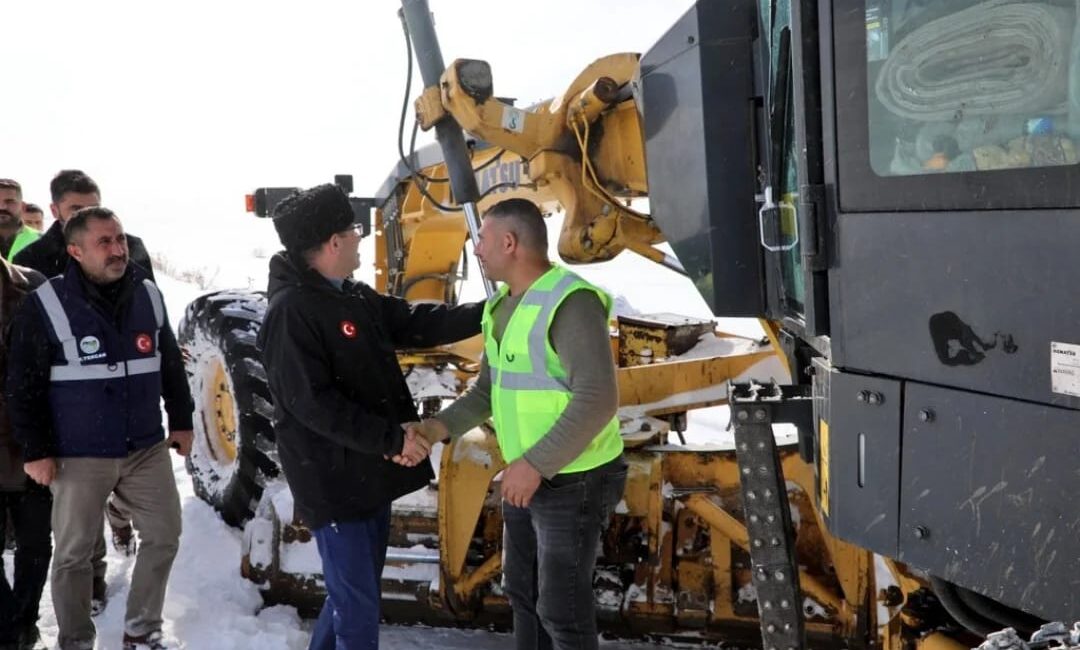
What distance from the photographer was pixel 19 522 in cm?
422

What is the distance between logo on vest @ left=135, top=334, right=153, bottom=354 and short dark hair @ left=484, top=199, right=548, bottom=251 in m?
1.70

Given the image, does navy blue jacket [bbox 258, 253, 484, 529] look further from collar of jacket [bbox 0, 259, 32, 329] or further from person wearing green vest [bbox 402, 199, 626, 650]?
collar of jacket [bbox 0, 259, 32, 329]

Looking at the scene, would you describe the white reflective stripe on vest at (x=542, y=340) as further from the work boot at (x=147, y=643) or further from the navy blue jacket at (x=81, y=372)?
the work boot at (x=147, y=643)

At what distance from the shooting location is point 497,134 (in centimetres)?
454

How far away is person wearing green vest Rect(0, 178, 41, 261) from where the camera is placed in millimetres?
5914

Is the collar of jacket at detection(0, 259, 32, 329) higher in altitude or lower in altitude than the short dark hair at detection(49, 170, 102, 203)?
lower

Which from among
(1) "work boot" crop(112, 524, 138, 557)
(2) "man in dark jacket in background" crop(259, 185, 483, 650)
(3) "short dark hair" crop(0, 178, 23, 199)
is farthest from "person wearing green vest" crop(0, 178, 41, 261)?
(2) "man in dark jacket in background" crop(259, 185, 483, 650)

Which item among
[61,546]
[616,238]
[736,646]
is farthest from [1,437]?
[736,646]

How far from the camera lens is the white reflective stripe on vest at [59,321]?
384 centimetres

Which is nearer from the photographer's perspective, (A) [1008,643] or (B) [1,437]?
(A) [1008,643]

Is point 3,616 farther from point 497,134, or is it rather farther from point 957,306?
point 957,306

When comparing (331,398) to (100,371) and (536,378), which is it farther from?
(100,371)

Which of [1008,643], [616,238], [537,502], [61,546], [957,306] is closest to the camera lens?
[1008,643]

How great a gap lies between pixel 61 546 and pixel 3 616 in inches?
19.1
